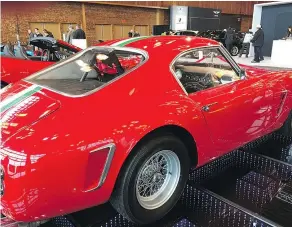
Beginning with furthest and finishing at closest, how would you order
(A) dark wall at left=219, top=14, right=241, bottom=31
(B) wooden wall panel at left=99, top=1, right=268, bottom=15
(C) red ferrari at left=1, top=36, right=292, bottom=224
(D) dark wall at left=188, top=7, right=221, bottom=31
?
(A) dark wall at left=219, top=14, right=241, bottom=31 → (D) dark wall at left=188, top=7, right=221, bottom=31 → (B) wooden wall panel at left=99, top=1, right=268, bottom=15 → (C) red ferrari at left=1, top=36, right=292, bottom=224

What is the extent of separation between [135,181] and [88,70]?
1.07 metres

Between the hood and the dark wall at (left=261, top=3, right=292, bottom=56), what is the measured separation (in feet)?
50.2

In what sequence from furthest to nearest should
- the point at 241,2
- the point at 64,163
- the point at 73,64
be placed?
1. the point at 241,2
2. the point at 73,64
3. the point at 64,163

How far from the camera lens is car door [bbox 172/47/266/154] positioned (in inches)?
→ 88.3

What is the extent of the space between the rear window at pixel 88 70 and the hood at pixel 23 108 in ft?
0.45

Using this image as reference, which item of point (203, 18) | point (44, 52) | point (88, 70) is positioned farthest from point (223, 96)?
point (203, 18)

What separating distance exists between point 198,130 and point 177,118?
0.87 ft

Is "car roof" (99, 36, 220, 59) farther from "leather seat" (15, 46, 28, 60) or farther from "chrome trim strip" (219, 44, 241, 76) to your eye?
"leather seat" (15, 46, 28, 60)

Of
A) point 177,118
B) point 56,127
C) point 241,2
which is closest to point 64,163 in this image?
point 56,127

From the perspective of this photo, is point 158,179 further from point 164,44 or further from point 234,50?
Answer: point 234,50

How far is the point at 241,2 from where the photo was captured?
2884 centimetres

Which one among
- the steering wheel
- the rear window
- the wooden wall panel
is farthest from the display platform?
the wooden wall panel

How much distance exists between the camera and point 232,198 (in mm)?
2348

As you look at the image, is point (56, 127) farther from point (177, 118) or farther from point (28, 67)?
point (28, 67)
